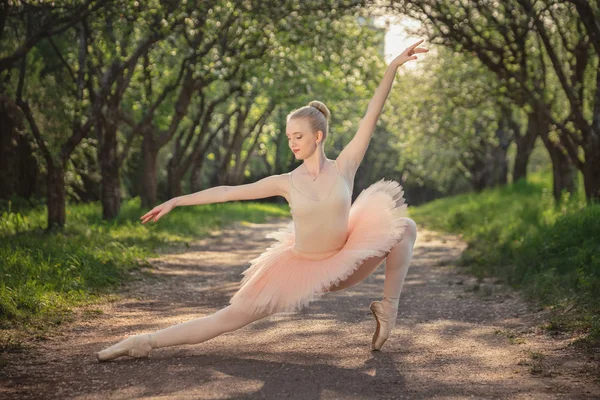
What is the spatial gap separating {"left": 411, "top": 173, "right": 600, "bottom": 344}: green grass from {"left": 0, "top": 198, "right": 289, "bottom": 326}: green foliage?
4.87m

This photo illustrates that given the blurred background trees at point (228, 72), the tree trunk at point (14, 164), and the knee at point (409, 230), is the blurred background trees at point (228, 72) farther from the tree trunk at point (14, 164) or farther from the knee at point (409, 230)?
the knee at point (409, 230)

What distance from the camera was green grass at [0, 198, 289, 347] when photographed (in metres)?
8.12

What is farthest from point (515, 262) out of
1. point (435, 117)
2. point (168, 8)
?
point (435, 117)

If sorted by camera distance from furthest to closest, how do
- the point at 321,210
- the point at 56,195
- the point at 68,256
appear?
the point at 56,195, the point at 68,256, the point at 321,210

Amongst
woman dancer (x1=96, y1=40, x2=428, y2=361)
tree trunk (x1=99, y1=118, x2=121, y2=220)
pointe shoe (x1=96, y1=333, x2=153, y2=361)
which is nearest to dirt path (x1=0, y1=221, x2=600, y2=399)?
pointe shoe (x1=96, y1=333, x2=153, y2=361)

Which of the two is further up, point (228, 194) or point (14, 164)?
point (14, 164)

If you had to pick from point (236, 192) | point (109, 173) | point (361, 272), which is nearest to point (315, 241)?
point (361, 272)

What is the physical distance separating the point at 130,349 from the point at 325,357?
4.65ft

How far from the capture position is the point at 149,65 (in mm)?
21125

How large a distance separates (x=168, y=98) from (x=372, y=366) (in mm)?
18407

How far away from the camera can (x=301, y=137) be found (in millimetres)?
6250

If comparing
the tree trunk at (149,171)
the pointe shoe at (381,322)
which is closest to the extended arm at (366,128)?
the pointe shoe at (381,322)

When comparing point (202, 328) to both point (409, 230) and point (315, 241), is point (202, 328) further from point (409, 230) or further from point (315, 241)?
point (409, 230)

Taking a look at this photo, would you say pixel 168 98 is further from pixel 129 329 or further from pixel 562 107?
pixel 129 329
